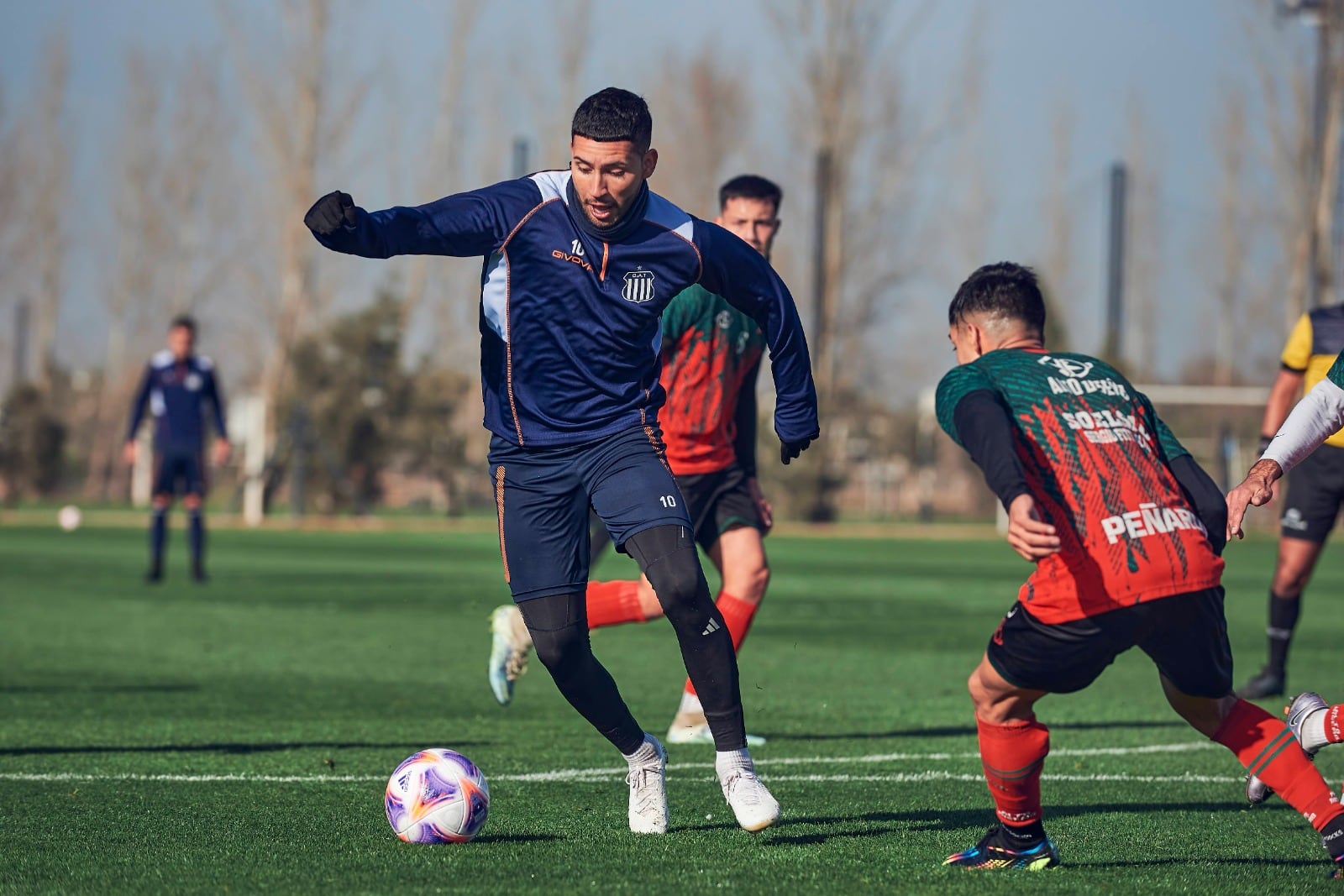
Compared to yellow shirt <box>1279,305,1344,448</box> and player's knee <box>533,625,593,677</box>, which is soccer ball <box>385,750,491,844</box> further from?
yellow shirt <box>1279,305,1344,448</box>

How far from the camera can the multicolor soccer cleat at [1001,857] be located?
4.60 meters

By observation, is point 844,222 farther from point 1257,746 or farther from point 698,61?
point 1257,746

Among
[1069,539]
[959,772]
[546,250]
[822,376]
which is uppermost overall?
[822,376]

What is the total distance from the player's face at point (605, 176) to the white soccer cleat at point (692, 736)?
2.98 metres

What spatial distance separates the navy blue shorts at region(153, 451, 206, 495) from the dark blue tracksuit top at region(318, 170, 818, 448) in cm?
1165

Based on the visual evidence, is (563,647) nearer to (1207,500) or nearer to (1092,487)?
(1092,487)

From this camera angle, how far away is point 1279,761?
4480mm

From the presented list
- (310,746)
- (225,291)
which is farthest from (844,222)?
(310,746)

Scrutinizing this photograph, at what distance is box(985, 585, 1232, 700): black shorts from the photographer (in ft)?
14.1

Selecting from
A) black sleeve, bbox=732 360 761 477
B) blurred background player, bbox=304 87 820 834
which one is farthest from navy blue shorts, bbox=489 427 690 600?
black sleeve, bbox=732 360 761 477

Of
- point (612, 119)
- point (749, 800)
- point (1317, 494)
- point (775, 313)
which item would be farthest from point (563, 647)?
point (1317, 494)

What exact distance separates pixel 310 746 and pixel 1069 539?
362 cm

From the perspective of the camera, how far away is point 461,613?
46.6 feet

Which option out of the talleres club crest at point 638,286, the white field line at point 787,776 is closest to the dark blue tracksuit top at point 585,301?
the talleres club crest at point 638,286
